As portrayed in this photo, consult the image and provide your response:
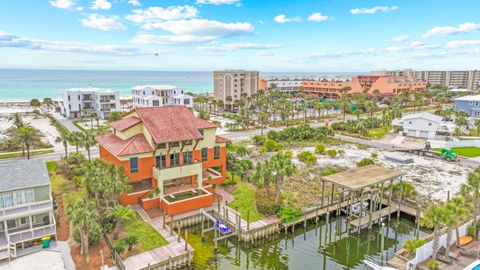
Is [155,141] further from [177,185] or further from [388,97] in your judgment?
[388,97]

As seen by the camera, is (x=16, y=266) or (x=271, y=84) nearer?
(x=16, y=266)

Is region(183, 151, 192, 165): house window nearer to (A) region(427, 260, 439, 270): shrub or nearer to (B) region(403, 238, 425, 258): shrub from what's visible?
(B) region(403, 238, 425, 258): shrub

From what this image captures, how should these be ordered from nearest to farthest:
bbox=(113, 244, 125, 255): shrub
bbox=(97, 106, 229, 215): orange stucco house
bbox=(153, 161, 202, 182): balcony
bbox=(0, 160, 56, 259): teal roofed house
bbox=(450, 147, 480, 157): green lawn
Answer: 1. bbox=(0, 160, 56, 259): teal roofed house
2. bbox=(113, 244, 125, 255): shrub
3. bbox=(97, 106, 229, 215): orange stucco house
4. bbox=(153, 161, 202, 182): balcony
5. bbox=(450, 147, 480, 157): green lawn

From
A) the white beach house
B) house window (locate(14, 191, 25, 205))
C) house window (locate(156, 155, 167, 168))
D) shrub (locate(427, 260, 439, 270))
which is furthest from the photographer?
the white beach house

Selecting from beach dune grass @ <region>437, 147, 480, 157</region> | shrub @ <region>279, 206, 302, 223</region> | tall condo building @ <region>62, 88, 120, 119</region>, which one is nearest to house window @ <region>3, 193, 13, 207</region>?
shrub @ <region>279, 206, 302, 223</region>

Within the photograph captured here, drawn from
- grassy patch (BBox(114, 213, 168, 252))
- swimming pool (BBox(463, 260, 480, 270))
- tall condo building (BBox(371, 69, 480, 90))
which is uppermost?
tall condo building (BBox(371, 69, 480, 90))

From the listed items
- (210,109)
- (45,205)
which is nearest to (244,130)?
(210,109)

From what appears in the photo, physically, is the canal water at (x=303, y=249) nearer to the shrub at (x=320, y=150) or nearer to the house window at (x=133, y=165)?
the house window at (x=133, y=165)
